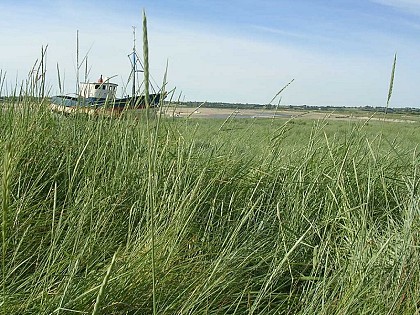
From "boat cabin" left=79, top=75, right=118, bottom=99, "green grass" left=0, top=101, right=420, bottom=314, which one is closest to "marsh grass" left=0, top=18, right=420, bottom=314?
"green grass" left=0, top=101, right=420, bottom=314

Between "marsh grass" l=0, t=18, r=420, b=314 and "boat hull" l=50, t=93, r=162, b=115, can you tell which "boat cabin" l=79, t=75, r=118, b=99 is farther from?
"marsh grass" l=0, t=18, r=420, b=314

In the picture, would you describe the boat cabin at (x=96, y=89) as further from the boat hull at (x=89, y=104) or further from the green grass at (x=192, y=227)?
the green grass at (x=192, y=227)

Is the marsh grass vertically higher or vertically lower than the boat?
lower

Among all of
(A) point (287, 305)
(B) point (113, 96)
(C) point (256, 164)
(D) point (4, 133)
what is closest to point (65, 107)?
(B) point (113, 96)

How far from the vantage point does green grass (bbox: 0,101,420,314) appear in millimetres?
1196

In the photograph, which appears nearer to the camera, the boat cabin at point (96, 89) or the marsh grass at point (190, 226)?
the marsh grass at point (190, 226)

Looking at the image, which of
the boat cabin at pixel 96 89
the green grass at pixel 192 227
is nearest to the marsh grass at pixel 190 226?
the green grass at pixel 192 227

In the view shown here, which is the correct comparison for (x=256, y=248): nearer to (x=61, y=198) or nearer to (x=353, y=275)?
(x=353, y=275)

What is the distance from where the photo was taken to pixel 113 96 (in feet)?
8.38

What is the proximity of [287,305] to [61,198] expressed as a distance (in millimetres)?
1028

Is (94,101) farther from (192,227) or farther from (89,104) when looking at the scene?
(192,227)

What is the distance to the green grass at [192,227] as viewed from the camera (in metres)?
1.20

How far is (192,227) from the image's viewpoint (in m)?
1.69

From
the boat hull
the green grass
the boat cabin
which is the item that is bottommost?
the green grass
